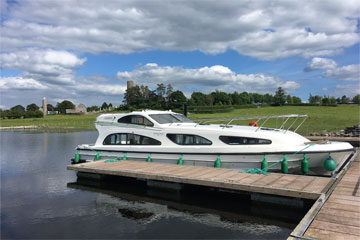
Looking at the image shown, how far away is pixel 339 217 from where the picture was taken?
243 inches

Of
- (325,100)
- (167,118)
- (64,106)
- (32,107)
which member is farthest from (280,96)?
(32,107)

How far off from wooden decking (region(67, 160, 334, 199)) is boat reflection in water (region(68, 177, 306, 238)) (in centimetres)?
68

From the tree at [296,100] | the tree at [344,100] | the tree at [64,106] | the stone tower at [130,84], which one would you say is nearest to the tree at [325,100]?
the tree at [344,100]

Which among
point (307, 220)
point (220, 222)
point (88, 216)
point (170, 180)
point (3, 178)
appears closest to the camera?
point (307, 220)

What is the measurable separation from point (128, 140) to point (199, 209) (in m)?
6.11

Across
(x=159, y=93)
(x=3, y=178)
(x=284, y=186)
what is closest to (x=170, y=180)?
(x=284, y=186)

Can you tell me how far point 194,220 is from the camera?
8367mm

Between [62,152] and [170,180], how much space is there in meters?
14.5

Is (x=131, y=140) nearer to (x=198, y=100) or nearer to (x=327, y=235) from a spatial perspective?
(x=327, y=235)

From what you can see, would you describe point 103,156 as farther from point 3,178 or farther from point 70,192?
point 3,178

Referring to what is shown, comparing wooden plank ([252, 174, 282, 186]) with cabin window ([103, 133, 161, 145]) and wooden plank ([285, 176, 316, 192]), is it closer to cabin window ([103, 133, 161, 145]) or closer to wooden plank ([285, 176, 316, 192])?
wooden plank ([285, 176, 316, 192])

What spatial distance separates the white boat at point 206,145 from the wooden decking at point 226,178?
1026 mm

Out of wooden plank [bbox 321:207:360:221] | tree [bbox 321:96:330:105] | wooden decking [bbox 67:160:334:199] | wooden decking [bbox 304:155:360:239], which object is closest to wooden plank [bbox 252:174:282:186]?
wooden decking [bbox 67:160:334:199]

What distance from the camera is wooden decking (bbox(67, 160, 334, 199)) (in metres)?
8.27
